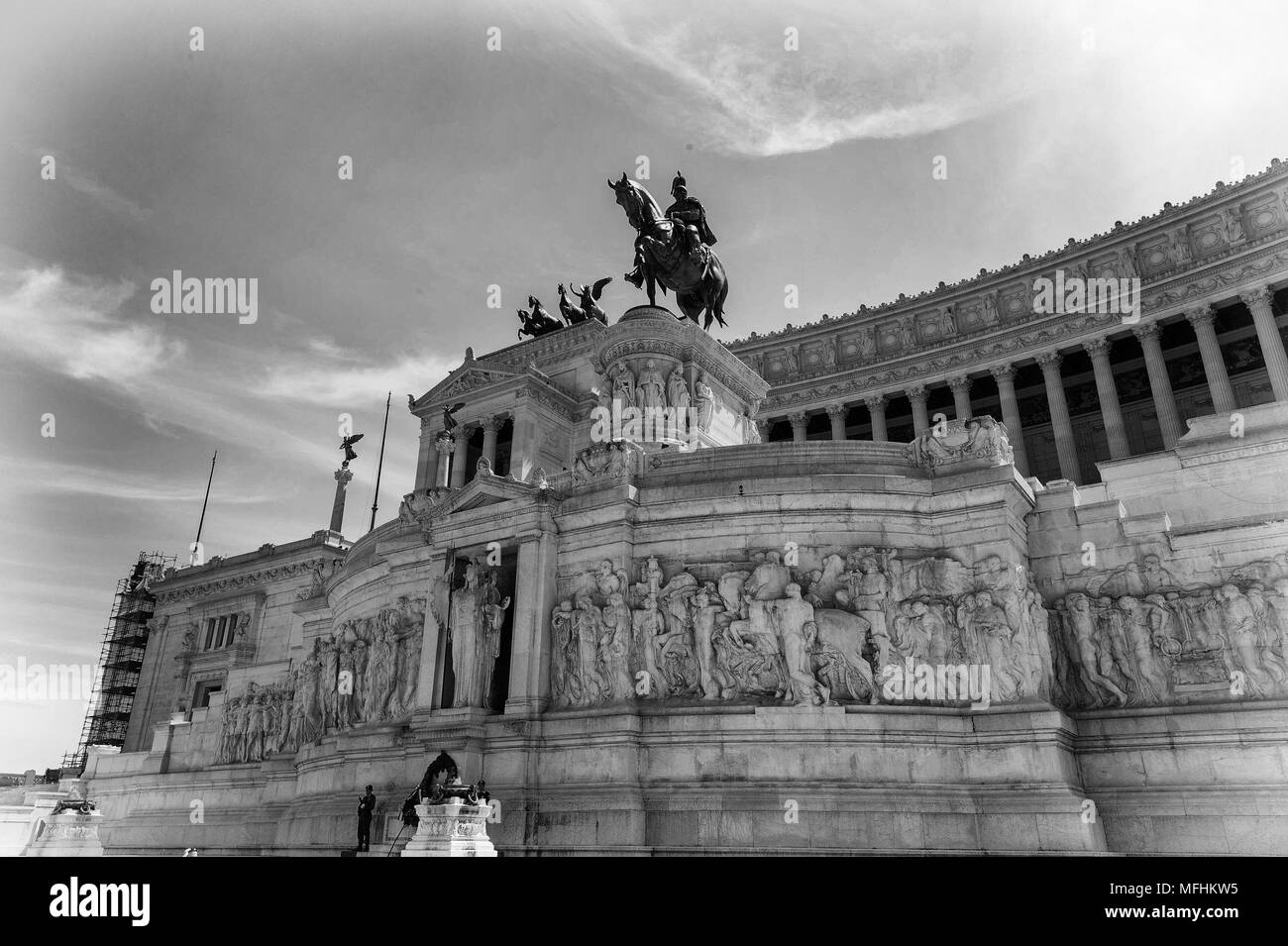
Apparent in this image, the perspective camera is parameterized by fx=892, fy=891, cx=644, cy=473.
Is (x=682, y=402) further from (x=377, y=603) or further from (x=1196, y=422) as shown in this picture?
(x=1196, y=422)

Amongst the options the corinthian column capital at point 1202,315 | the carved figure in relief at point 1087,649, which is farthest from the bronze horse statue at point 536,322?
the carved figure in relief at point 1087,649

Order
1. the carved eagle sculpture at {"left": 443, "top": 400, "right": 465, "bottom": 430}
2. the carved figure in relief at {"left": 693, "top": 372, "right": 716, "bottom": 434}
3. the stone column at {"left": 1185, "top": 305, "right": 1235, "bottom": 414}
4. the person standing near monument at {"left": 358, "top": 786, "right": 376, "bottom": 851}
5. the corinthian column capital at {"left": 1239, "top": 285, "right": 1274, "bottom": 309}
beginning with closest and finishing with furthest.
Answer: the person standing near monument at {"left": 358, "top": 786, "right": 376, "bottom": 851} < the carved figure in relief at {"left": 693, "top": 372, "right": 716, "bottom": 434} < the corinthian column capital at {"left": 1239, "top": 285, "right": 1274, "bottom": 309} < the stone column at {"left": 1185, "top": 305, "right": 1235, "bottom": 414} < the carved eagle sculpture at {"left": 443, "top": 400, "right": 465, "bottom": 430}

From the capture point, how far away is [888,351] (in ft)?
214

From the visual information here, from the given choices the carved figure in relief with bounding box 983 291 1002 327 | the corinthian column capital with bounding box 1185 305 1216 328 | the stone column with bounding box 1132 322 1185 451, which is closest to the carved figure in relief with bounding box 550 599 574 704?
the stone column with bounding box 1132 322 1185 451

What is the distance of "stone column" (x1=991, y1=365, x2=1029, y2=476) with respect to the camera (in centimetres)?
5741

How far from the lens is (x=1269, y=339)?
162 ft

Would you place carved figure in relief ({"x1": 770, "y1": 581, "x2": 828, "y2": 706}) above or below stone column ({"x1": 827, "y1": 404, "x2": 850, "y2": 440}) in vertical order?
below

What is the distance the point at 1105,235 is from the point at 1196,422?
1673 inches

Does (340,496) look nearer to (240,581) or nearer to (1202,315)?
(240,581)

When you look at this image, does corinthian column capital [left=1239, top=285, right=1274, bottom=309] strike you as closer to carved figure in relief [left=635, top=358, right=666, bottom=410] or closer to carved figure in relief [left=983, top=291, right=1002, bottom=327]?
Answer: carved figure in relief [left=983, top=291, right=1002, bottom=327]

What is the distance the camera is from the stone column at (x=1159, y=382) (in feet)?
172

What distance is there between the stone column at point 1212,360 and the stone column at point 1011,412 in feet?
34.7
